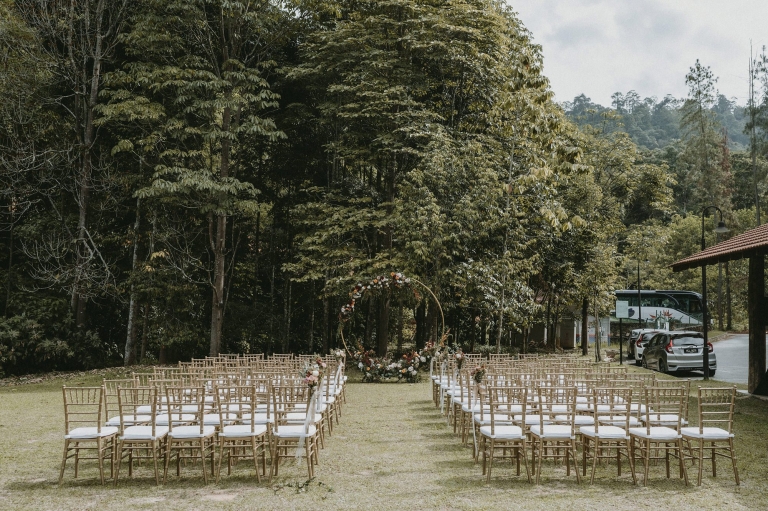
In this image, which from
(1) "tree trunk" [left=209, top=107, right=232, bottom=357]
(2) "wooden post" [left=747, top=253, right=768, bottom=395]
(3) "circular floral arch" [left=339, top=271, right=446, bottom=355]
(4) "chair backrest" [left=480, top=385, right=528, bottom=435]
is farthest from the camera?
(1) "tree trunk" [left=209, top=107, right=232, bottom=357]

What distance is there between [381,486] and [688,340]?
1641cm

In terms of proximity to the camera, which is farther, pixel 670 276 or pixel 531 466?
pixel 670 276

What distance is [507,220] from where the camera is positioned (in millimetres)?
19594

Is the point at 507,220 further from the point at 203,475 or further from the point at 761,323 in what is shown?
the point at 203,475

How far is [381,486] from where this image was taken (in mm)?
7160

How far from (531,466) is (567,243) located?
1904 centimetres

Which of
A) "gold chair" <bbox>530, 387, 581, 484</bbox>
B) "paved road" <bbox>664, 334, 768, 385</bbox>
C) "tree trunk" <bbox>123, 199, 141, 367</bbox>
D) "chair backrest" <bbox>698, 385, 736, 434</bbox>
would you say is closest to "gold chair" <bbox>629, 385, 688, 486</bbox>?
"chair backrest" <bbox>698, 385, 736, 434</bbox>

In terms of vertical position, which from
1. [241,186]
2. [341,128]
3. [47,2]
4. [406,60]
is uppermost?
[47,2]

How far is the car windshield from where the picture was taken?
805 inches

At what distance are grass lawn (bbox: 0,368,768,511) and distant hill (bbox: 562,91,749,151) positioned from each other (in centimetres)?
6659

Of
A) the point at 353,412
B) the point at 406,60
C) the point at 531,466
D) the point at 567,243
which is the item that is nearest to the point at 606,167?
the point at 567,243

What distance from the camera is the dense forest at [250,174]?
21.0m

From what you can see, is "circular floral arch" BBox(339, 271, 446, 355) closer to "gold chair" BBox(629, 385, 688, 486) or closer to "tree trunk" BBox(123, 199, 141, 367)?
"tree trunk" BBox(123, 199, 141, 367)

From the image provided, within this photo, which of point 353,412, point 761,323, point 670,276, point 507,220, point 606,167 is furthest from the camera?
point 670,276
